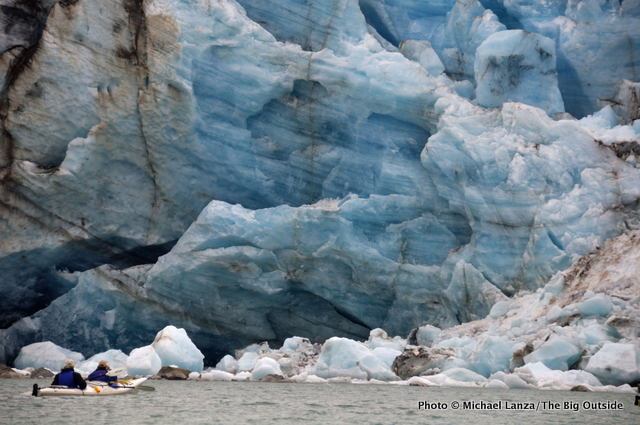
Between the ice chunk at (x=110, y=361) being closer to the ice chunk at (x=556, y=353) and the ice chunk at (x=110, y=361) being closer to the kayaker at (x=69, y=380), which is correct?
the kayaker at (x=69, y=380)

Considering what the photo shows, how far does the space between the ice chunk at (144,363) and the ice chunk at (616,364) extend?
33.0 feet

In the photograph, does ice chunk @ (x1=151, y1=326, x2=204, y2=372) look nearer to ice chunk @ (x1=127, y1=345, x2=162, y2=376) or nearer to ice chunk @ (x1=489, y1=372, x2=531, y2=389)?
ice chunk @ (x1=127, y1=345, x2=162, y2=376)

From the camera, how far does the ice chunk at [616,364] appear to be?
21.4 m

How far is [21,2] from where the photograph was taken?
29375 mm

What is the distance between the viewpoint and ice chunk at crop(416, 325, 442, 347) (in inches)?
1001

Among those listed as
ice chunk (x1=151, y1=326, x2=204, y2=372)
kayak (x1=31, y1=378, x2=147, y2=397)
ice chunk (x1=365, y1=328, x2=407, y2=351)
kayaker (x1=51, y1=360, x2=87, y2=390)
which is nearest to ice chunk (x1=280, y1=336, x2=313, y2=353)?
ice chunk (x1=365, y1=328, x2=407, y2=351)

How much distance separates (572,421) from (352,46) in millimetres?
15317

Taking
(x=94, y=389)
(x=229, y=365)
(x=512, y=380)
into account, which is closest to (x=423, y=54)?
(x=229, y=365)

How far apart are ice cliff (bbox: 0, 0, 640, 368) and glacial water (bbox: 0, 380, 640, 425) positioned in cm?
624

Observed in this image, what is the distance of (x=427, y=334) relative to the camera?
25.7 metres

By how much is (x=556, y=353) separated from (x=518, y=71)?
9.25 meters

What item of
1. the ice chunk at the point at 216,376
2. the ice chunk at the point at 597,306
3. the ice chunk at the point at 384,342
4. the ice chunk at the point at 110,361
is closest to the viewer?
the ice chunk at the point at 597,306

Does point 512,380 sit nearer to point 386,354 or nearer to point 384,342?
point 386,354

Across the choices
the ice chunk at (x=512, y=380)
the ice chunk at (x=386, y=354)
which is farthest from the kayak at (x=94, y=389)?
the ice chunk at (x=512, y=380)
